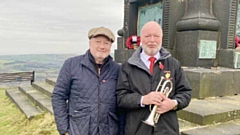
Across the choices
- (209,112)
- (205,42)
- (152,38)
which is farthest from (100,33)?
(205,42)

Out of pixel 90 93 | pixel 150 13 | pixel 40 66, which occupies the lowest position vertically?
pixel 40 66

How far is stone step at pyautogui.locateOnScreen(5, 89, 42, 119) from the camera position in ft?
20.3

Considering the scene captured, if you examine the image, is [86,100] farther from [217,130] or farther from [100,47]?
[217,130]

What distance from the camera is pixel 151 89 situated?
239 cm

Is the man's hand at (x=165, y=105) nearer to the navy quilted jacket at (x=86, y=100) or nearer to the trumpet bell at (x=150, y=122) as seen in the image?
the trumpet bell at (x=150, y=122)

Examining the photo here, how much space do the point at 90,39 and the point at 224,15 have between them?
4699mm

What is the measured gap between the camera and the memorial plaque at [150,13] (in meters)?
7.32

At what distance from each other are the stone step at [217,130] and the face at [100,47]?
162 centimetres

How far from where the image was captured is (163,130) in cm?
234

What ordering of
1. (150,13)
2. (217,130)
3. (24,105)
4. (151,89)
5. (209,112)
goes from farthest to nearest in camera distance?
(150,13)
(24,105)
(209,112)
(217,130)
(151,89)

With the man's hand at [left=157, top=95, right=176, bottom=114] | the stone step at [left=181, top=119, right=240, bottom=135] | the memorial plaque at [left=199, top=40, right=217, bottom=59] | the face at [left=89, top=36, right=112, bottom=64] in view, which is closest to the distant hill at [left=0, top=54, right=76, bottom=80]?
the memorial plaque at [left=199, top=40, right=217, bottom=59]

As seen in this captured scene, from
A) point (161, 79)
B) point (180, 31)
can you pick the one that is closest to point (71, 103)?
point (161, 79)

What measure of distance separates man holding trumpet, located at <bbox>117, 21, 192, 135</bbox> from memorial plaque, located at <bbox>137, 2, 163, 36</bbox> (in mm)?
4952

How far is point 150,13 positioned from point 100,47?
5.64 metres
